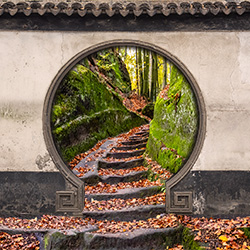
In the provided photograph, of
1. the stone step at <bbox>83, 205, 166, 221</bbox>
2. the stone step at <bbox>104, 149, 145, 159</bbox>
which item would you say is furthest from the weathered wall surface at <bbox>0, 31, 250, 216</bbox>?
the stone step at <bbox>104, 149, 145, 159</bbox>

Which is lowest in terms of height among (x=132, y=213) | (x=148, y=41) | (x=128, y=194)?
(x=132, y=213)

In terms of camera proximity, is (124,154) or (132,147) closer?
(124,154)

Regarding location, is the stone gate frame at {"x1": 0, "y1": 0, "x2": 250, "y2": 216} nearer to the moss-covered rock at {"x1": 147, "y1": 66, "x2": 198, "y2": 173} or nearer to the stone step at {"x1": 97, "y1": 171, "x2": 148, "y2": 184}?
the moss-covered rock at {"x1": 147, "y1": 66, "x2": 198, "y2": 173}

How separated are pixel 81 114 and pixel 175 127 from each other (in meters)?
4.41

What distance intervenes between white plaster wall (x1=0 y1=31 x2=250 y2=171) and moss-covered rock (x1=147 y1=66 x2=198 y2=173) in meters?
2.65

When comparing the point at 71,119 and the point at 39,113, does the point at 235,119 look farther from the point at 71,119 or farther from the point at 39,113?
the point at 71,119

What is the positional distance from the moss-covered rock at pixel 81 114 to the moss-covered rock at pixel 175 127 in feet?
9.45

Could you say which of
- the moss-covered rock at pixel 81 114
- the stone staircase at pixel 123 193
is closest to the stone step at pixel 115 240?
the stone staircase at pixel 123 193

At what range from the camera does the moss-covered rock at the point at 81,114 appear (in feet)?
40.6

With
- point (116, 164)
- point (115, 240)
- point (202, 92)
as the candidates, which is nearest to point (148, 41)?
point (202, 92)

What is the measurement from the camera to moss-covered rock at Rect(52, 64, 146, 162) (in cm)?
1238

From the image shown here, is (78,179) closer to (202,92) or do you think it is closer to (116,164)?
(202,92)

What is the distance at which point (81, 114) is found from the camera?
1404 cm

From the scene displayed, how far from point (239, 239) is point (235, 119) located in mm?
2858
